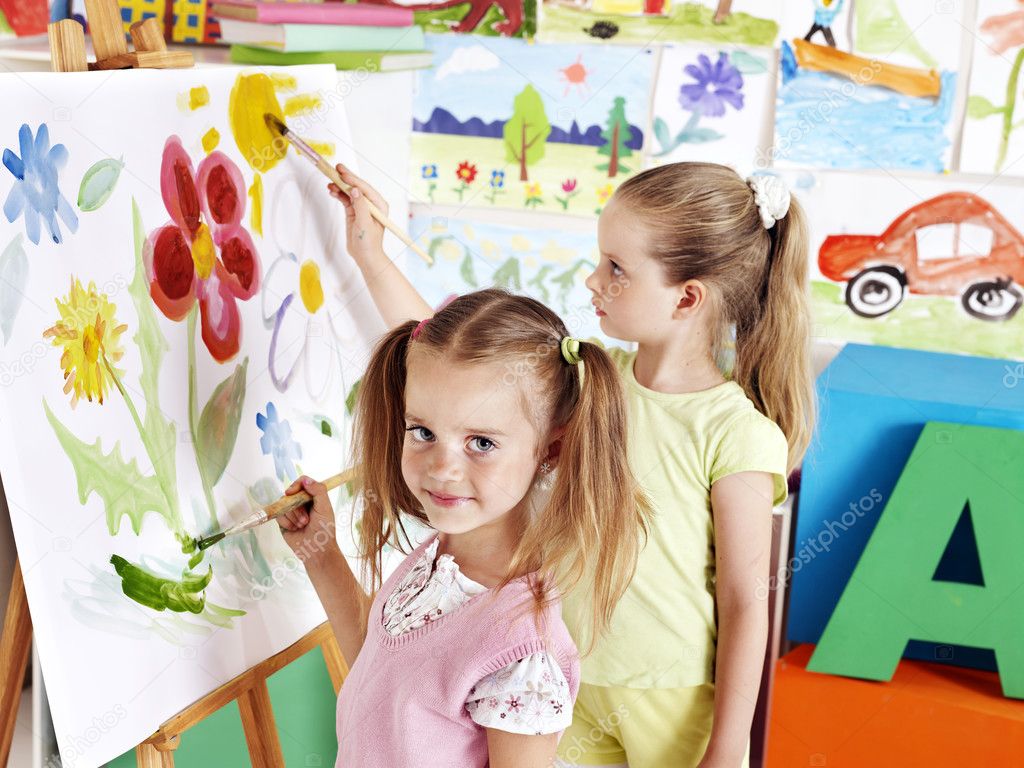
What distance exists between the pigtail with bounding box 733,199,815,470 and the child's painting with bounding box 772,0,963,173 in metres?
0.59

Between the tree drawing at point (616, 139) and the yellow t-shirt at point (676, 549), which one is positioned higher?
the tree drawing at point (616, 139)

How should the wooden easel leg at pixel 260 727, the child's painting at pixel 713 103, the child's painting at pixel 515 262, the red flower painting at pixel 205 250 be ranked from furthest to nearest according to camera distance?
the child's painting at pixel 515 262
the child's painting at pixel 713 103
the wooden easel leg at pixel 260 727
the red flower painting at pixel 205 250

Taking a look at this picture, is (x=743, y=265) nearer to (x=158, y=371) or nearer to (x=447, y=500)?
(x=447, y=500)

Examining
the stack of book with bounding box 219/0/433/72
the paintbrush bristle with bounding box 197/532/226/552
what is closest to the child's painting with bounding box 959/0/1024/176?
the stack of book with bounding box 219/0/433/72

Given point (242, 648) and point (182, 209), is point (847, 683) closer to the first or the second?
point (242, 648)

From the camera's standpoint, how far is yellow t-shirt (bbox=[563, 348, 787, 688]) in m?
1.14

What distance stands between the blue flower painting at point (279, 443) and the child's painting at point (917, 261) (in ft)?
3.01

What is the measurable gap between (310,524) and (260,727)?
24 centimetres

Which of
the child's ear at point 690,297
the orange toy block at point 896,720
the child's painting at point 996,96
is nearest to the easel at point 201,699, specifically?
the child's ear at point 690,297

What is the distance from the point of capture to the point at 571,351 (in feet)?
3.06

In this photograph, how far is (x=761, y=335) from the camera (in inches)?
47.9

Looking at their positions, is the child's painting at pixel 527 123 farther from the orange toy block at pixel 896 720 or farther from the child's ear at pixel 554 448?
the child's ear at pixel 554 448

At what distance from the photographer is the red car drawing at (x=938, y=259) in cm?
169

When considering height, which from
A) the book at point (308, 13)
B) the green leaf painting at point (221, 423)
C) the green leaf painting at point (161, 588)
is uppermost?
the book at point (308, 13)
